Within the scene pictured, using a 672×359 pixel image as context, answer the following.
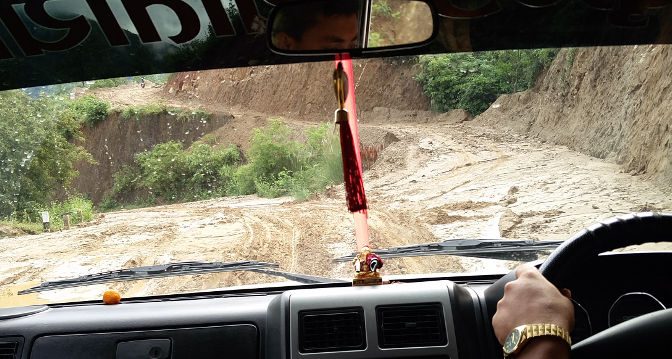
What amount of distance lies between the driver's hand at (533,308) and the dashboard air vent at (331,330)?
42.8 inches

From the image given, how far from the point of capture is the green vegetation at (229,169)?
363 cm

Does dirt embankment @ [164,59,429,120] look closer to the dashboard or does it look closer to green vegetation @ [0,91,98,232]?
green vegetation @ [0,91,98,232]

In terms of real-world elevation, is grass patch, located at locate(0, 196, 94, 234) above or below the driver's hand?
above

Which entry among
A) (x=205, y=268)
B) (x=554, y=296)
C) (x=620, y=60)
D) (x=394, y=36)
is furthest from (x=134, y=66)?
(x=554, y=296)

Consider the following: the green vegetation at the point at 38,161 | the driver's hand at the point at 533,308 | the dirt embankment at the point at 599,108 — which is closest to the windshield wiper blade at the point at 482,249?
the dirt embankment at the point at 599,108

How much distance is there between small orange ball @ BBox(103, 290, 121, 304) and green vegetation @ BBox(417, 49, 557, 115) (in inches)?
68.7

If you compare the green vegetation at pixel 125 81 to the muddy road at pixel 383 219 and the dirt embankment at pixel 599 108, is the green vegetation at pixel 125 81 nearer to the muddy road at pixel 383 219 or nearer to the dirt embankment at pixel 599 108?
the muddy road at pixel 383 219

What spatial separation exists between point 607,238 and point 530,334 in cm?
59

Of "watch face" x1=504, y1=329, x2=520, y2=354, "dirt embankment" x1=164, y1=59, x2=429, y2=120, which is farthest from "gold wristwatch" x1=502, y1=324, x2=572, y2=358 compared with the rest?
"dirt embankment" x1=164, y1=59, x2=429, y2=120

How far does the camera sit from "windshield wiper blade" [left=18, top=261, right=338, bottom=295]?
133 inches

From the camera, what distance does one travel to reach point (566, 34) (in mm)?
3818

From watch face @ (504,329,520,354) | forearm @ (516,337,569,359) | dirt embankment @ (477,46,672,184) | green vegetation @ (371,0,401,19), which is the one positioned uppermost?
green vegetation @ (371,0,401,19)

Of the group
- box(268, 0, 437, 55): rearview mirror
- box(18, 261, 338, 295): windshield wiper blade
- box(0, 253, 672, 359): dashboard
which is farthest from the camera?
box(18, 261, 338, 295): windshield wiper blade

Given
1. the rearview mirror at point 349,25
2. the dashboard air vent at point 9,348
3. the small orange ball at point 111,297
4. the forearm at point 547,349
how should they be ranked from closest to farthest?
1. the forearm at point 547,349
2. the dashboard air vent at point 9,348
3. the rearview mirror at point 349,25
4. the small orange ball at point 111,297
